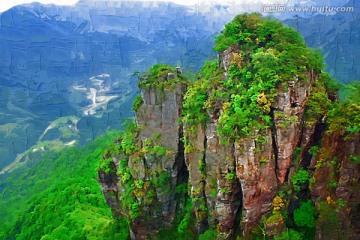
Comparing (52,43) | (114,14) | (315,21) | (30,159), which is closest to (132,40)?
(114,14)

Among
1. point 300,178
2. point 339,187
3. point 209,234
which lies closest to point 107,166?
point 209,234

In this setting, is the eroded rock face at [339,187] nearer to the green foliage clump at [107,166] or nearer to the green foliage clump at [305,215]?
the green foliage clump at [305,215]

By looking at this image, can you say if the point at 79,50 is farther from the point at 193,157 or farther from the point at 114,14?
the point at 193,157

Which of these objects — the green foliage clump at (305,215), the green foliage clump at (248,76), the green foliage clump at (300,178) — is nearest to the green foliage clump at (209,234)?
the green foliage clump at (305,215)

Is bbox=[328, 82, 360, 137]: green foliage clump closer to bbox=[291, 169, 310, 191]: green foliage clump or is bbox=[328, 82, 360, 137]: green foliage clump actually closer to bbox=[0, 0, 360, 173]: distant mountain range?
bbox=[291, 169, 310, 191]: green foliage clump

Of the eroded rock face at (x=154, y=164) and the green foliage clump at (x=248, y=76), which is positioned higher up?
the green foliage clump at (x=248, y=76)

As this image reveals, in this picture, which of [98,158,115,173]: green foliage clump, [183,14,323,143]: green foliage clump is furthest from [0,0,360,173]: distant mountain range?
[183,14,323,143]: green foliage clump
